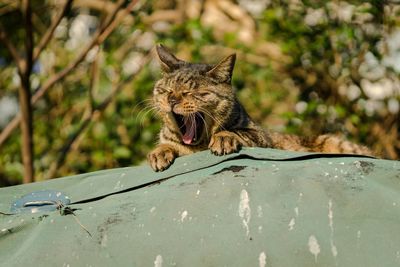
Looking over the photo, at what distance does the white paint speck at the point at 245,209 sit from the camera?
7.01 ft

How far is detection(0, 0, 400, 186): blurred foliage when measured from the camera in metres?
5.41

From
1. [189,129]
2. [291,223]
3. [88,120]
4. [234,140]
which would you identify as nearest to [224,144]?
[234,140]

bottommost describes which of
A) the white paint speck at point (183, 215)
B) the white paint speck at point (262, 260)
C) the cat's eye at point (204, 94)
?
the white paint speck at point (262, 260)

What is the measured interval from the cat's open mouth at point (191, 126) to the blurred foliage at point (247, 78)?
1.64 metres

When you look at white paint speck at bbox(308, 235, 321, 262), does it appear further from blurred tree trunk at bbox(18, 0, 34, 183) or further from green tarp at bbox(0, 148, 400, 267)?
blurred tree trunk at bbox(18, 0, 34, 183)

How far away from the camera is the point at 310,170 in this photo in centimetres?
226

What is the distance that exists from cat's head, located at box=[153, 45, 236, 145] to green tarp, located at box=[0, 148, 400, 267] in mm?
932

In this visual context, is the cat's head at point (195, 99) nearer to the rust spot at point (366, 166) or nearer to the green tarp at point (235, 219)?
the green tarp at point (235, 219)

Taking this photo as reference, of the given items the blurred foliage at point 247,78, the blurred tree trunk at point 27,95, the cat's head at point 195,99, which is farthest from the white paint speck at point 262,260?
the blurred foliage at point 247,78

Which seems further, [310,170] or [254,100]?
[254,100]

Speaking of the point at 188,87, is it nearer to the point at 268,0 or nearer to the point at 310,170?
the point at 310,170

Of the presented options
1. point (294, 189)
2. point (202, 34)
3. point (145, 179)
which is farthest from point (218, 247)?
point (202, 34)

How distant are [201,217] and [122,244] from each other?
24 centimetres

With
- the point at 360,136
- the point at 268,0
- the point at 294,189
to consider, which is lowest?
the point at 360,136
